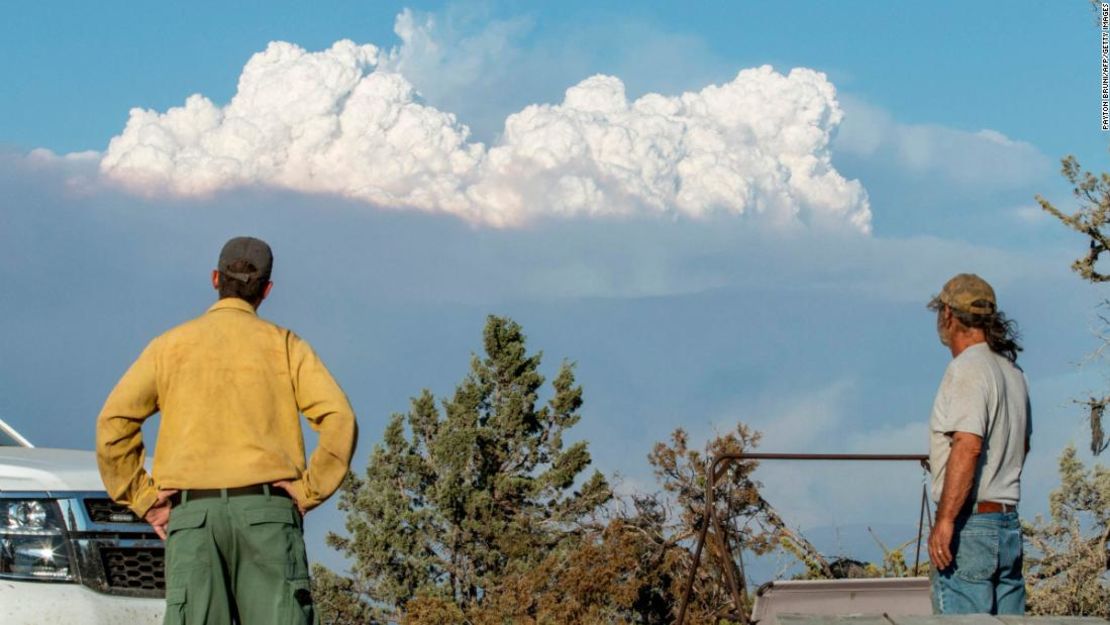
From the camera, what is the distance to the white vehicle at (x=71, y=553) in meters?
5.56

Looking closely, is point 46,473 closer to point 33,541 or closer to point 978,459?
point 33,541

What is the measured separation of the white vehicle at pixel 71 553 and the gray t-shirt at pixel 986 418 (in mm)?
3117

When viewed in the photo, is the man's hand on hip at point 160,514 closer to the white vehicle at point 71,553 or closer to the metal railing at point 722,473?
the white vehicle at point 71,553

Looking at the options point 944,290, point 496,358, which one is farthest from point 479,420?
point 944,290

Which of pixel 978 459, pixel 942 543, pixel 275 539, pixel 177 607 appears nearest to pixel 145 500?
pixel 177 607

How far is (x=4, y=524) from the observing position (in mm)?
5629

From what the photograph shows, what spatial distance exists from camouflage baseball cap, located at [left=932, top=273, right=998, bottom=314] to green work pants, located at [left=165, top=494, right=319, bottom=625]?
293cm

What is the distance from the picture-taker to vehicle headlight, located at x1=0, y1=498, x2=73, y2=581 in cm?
559

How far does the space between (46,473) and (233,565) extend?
1209 millimetres

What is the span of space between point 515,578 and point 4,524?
51.2 ft

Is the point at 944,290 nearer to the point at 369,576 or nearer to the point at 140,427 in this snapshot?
Answer: the point at 140,427

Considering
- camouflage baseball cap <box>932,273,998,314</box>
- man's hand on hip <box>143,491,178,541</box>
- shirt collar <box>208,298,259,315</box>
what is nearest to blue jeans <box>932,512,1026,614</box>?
camouflage baseball cap <box>932,273,998,314</box>

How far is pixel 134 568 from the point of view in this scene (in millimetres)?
5883

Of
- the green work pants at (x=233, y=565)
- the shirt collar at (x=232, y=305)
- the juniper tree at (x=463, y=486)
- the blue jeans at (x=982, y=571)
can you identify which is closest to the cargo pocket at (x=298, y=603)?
the green work pants at (x=233, y=565)
